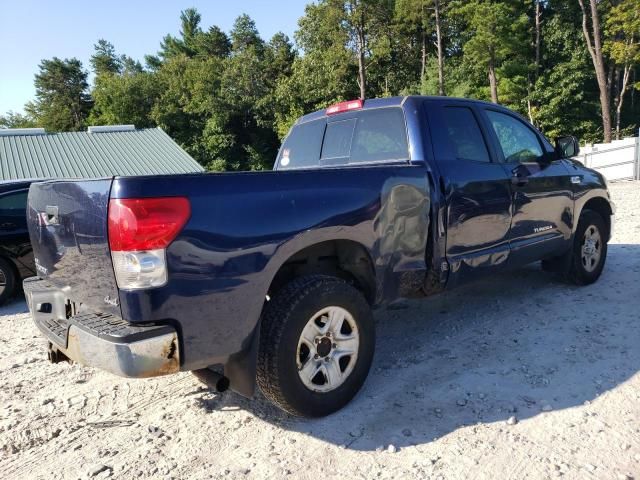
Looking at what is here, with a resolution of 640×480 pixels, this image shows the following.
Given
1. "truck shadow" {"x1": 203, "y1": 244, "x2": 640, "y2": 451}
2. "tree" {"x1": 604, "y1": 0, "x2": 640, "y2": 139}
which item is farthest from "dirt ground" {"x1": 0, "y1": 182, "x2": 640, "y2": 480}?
"tree" {"x1": 604, "y1": 0, "x2": 640, "y2": 139}

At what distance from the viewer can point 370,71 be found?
139 ft

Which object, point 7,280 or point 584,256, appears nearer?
point 584,256

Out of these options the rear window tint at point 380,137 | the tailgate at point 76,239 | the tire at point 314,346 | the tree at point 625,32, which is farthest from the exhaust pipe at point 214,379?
the tree at point 625,32

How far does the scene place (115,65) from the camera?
241 feet

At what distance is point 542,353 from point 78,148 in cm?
2723

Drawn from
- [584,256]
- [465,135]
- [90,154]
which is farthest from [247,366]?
[90,154]

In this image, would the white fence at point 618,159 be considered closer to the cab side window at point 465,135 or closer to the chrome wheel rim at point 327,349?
the cab side window at point 465,135

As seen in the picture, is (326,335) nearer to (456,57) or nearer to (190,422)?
(190,422)

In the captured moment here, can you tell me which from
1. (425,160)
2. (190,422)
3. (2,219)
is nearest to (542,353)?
(425,160)

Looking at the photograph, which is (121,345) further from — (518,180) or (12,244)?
Result: (12,244)

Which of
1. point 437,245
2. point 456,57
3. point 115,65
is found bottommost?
point 437,245

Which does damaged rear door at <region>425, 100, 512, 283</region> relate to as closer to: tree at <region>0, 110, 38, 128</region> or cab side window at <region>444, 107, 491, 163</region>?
cab side window at <region>444, 107, 491, 163</region>

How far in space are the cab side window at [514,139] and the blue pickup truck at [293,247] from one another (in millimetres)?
22

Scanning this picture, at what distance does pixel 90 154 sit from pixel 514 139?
993 inches
